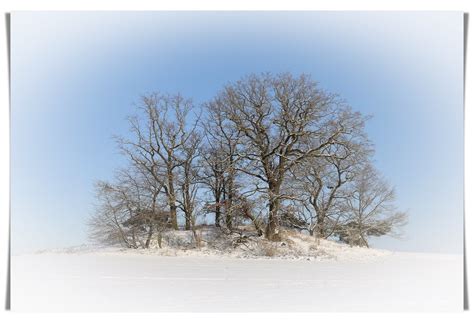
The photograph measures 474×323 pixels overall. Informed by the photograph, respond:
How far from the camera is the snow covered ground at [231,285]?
607cm

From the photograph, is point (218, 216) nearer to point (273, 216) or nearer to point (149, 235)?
point (273, 216)

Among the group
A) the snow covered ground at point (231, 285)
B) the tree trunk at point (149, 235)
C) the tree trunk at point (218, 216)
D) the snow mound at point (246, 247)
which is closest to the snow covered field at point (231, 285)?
the snow covered ground at point (231, 285)

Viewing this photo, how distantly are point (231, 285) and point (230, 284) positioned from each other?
0.16 feet

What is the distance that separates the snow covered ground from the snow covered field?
1cm

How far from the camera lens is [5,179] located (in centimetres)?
630

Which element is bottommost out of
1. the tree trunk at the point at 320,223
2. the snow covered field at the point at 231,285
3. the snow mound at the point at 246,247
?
the snow covered field at the point at 231,285

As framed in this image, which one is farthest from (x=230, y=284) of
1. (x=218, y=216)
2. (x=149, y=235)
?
(x=149, y=235)

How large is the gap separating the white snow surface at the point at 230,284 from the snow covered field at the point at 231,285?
1 cm

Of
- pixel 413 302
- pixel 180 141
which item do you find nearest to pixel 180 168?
pixel 180 141

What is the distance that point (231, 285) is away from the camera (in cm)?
662

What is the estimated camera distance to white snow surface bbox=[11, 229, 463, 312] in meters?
6.07

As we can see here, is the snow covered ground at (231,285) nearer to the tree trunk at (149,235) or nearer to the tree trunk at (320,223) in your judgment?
the tree trunk at (149,235)

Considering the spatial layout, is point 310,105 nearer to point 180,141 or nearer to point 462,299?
point 180,141

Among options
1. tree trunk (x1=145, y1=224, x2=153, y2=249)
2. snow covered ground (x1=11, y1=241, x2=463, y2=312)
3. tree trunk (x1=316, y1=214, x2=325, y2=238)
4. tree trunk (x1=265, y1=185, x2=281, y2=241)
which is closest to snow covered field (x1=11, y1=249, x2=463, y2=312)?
snow covered ground (x1=11, y1=241, x2=463, y2=312)
